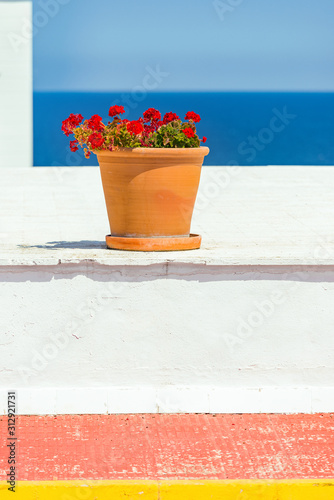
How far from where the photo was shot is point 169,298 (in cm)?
610

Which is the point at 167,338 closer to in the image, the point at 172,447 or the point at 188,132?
the point at 172,447

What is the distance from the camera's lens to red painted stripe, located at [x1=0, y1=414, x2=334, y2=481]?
517cm

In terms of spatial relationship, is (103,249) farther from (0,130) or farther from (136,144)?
(0,130)

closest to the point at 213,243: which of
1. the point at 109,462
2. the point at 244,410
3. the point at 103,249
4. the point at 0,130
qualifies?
the point at 103,249

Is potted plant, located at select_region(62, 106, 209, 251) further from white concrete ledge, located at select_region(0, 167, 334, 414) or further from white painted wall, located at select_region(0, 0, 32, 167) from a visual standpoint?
white painted wall, located at select_region(0, 0, 32, 167)

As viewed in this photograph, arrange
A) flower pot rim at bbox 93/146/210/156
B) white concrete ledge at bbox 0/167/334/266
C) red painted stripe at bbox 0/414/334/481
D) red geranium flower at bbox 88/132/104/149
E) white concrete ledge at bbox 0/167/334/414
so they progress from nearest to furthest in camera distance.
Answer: red painted stripe at bbox 0/414/334/481, white concrete ledge at bbox 0/167/334/414, white concrete ledge at bbox 0/167/334/266, flower pot rim at bbox 93/146/210/156, red geranium flower at bbox 88/132/104/149

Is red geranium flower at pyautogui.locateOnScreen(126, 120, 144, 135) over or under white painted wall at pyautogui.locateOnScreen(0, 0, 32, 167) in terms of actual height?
over

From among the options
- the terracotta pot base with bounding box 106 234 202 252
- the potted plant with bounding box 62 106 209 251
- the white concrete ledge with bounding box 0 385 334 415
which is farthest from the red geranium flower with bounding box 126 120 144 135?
the white concrete ledge with bounding box 0 385 334 415

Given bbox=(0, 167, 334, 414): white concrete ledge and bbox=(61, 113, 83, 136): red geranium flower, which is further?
bbox=(61, 113, 83, 136): red geranium flower

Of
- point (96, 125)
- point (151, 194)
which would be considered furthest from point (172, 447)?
point (96, 125)

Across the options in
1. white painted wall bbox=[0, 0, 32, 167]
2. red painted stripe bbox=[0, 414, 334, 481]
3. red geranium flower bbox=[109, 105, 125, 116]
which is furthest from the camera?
white painted wall bbox=[0, 0, 32, 167]

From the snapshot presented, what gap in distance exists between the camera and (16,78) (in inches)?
657

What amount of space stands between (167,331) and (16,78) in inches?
447

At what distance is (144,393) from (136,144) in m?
1.60
